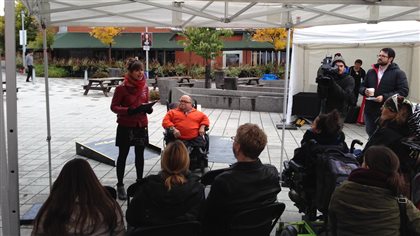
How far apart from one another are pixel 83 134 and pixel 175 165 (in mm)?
7344

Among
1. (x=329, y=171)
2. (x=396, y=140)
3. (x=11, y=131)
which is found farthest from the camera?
(x=396, y=140)

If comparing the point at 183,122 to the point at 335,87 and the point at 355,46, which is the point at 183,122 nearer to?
the point at 335,87

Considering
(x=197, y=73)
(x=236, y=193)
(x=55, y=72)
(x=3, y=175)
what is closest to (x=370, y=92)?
(x=236, y=193)

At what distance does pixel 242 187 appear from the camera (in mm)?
2648

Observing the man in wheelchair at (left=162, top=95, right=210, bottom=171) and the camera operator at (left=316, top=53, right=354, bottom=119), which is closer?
the man in wheelchair at (left=162, top=95, right=210, bottom=171)

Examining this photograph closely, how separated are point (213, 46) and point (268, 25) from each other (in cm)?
1465

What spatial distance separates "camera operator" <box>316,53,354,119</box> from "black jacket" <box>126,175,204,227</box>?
3596mm

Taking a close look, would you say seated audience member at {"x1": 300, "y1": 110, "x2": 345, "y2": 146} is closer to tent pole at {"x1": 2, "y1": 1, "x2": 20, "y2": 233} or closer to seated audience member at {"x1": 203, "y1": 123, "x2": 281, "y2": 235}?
seated audience member at {"x1": 203, "y1": 123, "x2": 281, "y2": 235}

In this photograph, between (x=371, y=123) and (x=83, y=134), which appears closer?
(x=371, y=123)

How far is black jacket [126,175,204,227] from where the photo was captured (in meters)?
2.49

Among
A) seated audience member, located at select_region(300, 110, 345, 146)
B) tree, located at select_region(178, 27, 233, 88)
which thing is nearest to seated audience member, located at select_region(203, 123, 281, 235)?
seated audience member, located at select_region(300, 110, 345, 146)

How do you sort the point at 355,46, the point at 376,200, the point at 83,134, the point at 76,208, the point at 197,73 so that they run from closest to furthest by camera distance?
the point at 76,208 < the point at 376,200 < the point at 83,134 < the point at 355,46 < the point at 197,73

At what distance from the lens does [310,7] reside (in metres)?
5.27

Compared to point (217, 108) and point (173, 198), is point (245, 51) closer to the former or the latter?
point (217, 108)
